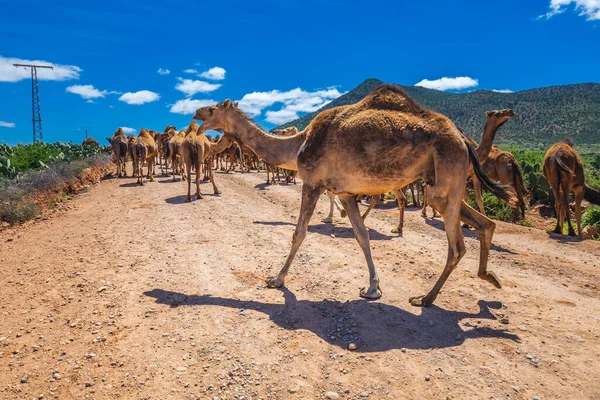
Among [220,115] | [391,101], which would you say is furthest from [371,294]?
→ [220,115]

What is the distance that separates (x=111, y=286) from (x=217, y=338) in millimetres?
2321

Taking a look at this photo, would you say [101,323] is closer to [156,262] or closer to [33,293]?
[33,293]

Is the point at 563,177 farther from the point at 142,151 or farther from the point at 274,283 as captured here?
the point at 142,151

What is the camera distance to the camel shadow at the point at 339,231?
9521mm

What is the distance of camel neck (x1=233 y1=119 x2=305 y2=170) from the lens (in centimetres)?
646

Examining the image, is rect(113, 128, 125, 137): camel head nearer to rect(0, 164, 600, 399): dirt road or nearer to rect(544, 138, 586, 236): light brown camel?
rect(0, 164, 600, 399): dirt road

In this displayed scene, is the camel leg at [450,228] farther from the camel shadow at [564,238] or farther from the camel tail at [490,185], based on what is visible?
the camel shadow at [564,238]

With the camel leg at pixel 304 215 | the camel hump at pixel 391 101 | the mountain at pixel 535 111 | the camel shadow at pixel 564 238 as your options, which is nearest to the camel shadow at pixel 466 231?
the camel shadow at pixel 564 238

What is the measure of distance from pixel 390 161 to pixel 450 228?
119cm

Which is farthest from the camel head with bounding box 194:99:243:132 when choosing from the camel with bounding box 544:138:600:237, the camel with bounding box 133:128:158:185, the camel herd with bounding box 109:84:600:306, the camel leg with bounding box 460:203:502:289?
the camel with bounding box 133:128:158:185

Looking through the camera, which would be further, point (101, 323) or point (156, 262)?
point (156, 262)

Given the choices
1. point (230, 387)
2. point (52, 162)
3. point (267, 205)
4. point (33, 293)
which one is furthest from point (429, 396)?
point (52, 162)

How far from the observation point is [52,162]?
24.0 meters

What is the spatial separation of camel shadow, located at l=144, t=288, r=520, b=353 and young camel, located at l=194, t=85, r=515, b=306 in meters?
0.38
